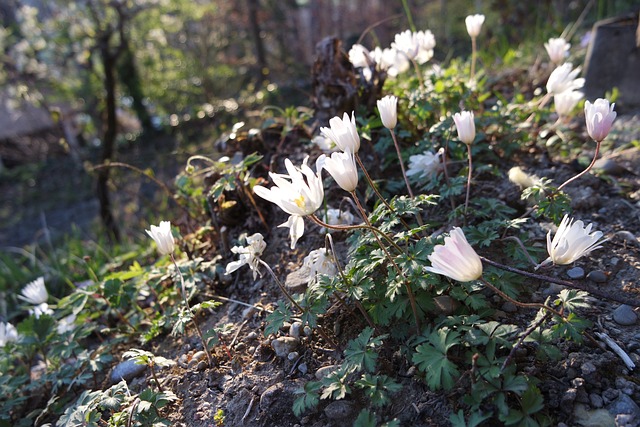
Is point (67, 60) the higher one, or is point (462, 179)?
point (67, 60)

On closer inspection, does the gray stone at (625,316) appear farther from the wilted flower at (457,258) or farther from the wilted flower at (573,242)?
the wilted flower at (457,258)

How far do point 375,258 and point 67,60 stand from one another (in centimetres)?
627

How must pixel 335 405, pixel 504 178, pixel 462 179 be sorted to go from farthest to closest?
pixel 504 178 < pixel 462 179 < pixel 335 405

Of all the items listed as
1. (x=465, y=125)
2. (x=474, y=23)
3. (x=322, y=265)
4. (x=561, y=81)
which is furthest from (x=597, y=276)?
(x=474, y=23)

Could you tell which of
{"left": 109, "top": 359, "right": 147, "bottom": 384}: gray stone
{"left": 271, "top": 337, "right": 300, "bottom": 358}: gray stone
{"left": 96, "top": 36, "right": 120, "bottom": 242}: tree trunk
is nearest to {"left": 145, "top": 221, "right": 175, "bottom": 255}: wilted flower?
{"left": 271, "top": 337, "right": 300, "bottom": 358}: gray stone

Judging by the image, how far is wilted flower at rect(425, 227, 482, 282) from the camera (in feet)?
4.05

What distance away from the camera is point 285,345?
1779 millimetres

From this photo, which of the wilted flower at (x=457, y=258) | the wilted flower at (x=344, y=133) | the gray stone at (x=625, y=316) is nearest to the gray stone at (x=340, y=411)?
the wilted flower at (x=457, y=258)

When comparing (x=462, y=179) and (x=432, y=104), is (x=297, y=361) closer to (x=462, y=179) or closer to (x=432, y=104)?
(x=462, y=179)

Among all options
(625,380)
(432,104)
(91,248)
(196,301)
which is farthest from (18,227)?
(625,380)

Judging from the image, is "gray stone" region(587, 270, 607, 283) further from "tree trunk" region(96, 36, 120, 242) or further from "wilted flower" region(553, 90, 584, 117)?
"tree trunk" region(96, 36, 120, 242)

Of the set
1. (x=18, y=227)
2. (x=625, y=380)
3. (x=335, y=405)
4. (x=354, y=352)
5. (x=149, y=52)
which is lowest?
(x=18, y=227)

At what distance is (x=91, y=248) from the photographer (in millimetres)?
4637

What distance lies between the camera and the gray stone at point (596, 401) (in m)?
1.34
